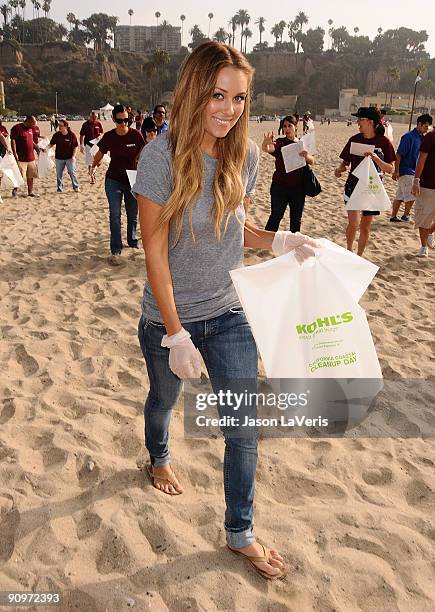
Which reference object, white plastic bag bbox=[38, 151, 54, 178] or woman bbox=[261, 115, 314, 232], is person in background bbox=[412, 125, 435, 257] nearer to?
woman bbox=[261, 115, 314, 232]

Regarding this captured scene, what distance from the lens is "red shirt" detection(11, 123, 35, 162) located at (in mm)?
10323

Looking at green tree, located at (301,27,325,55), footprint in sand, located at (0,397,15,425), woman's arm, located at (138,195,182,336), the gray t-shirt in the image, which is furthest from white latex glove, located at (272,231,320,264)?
green tree, located at (301,27,325,55)

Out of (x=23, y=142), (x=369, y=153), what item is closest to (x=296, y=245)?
(x=369, y=153)

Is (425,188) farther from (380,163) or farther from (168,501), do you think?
(168,501)

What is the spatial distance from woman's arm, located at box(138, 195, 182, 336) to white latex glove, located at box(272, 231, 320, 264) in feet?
1.81

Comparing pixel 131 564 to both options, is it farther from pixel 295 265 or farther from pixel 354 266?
pixel 354 266

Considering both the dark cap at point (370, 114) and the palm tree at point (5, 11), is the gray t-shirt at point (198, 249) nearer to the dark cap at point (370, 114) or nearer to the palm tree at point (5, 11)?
the dark cap at point (370, 114)

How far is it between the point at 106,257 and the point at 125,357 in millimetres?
2839

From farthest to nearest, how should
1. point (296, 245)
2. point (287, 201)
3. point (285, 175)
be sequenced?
point (287, 201), point (285, 175), point (296, 245)

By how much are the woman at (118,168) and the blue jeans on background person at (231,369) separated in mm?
4382

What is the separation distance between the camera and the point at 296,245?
2.14 metres

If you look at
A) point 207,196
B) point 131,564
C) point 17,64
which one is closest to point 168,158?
point 207,196

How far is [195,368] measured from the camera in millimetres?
1852

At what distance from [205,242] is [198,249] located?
1.5 inches
